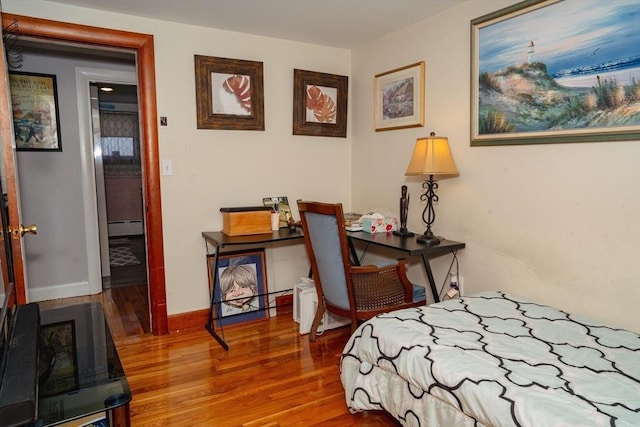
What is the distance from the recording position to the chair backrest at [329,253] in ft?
7.79


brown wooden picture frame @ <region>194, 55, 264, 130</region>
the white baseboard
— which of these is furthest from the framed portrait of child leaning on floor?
the white baseboard

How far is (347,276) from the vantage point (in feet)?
7.97

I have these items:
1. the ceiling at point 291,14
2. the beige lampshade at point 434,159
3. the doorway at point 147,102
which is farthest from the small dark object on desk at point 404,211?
the doorway at point 147,102

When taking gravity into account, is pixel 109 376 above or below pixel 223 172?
below

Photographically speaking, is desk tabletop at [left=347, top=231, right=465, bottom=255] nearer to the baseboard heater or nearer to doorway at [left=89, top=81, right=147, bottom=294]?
the baseboard heater

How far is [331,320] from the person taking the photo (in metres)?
3.09

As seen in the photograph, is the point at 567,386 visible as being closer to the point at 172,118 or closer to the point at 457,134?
the point at 457,134

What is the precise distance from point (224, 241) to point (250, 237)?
0.20 metres

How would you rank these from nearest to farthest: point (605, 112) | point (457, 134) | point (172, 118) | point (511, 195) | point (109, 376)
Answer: point (109, 376)
point (605, 112)
point (511, 195)
point (457, 134)
point (172, 118)

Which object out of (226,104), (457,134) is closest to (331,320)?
(457,134)

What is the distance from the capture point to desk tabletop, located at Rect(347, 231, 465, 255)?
2527 mm

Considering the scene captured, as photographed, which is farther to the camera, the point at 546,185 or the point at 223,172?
the point at 223,172

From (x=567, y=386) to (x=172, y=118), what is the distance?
2761 mm

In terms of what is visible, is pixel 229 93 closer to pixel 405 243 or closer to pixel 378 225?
pixel 378 225
